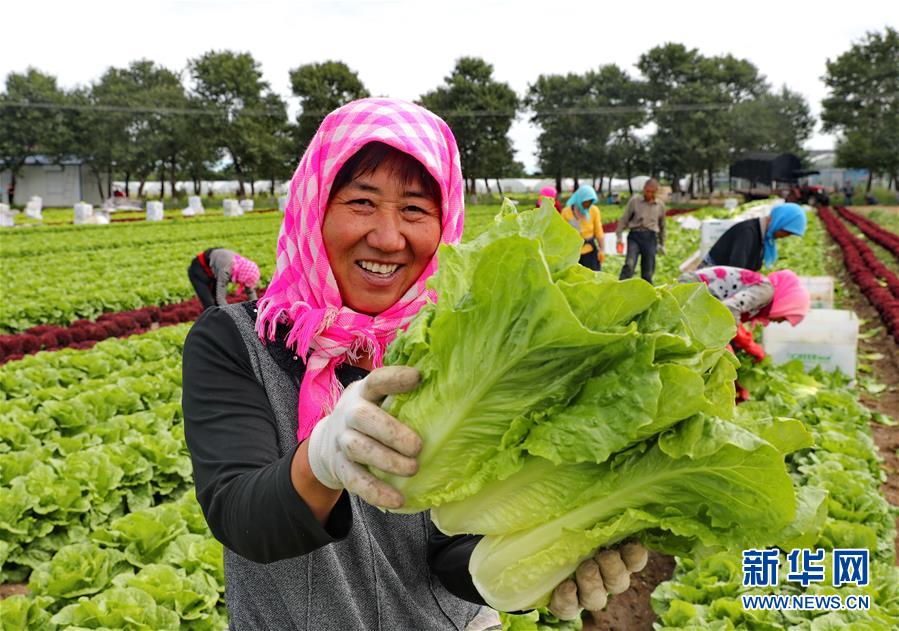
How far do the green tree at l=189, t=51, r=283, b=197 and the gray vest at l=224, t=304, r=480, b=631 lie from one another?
200 feet

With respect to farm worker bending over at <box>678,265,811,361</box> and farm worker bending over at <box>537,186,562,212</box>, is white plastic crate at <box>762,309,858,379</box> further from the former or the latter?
farm worker bending over at <box>678,265,811,361</box>

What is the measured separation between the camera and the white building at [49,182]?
6078cm

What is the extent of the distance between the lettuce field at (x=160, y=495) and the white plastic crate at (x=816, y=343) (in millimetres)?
240

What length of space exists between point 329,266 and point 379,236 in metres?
0.20

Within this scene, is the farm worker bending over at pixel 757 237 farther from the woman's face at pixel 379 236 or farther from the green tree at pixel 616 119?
the green tree at pixel 616 119

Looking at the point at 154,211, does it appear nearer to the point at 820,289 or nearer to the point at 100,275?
the point at 100,275

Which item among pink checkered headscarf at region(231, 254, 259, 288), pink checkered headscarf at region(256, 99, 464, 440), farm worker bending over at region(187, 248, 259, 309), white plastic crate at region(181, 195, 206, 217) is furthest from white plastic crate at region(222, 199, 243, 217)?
pink checkered headscarf at region(256, 99, 464, 440)

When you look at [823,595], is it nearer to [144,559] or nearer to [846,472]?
[846,472]

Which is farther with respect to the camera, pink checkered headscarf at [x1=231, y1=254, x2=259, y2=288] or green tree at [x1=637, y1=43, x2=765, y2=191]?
green tree at [x1=637, y1=43, x2=765, y2=191]

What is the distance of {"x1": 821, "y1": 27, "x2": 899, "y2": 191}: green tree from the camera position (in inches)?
2212

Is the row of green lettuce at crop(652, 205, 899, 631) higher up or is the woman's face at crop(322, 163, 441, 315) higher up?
the woman's face at crop(322, 163, 441, 315)

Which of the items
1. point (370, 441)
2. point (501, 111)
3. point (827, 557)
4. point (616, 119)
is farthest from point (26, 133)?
point (370, 441)

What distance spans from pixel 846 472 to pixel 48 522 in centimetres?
579

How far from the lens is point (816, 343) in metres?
8.02
